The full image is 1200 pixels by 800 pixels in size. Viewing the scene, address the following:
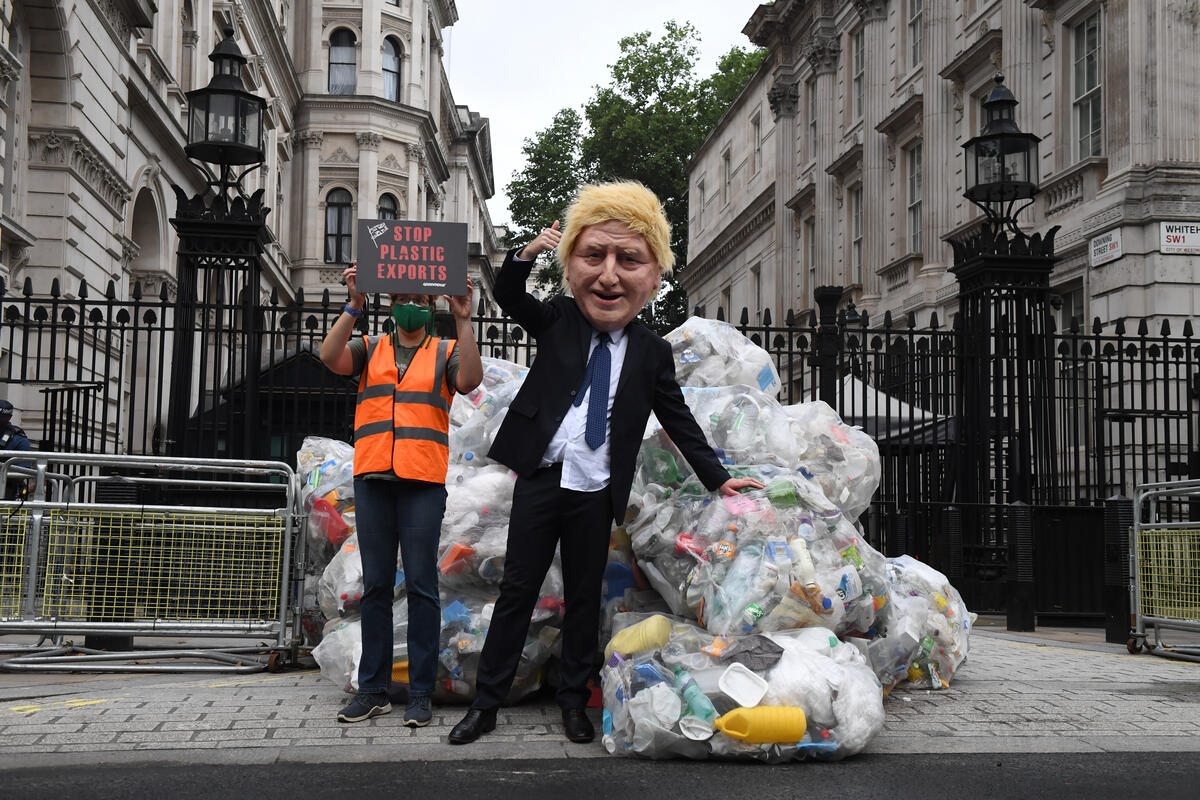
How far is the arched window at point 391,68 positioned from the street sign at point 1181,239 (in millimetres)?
33023

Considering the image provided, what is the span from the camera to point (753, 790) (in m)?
3.63

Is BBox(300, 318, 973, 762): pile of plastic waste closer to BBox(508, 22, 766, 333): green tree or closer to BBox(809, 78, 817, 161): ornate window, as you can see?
BBox(809, 78, 817, 161): ornate window

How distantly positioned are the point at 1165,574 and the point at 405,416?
4790 mm

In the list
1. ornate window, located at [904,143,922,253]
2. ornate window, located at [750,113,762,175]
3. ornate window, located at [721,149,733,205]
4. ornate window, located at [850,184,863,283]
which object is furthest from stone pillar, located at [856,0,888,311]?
ornate window, located at [721,149,733,205]

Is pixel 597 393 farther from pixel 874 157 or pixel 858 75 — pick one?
pixel 858 75

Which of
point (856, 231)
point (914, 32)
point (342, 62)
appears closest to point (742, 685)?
point (914, 32)

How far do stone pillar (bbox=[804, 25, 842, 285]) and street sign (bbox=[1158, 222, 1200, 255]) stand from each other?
1343cm

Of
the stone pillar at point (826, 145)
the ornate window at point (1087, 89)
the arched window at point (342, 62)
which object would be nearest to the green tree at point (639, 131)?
the arched window at point (342, 62)

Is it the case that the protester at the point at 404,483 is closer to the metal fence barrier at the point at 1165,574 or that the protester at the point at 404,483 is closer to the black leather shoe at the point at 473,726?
the black leather shoe at the point at 473,726

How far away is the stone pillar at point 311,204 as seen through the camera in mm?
40000

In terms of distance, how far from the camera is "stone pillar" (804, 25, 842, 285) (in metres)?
28.2

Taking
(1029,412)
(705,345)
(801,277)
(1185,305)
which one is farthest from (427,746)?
(801,277)

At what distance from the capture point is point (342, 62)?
41531mm

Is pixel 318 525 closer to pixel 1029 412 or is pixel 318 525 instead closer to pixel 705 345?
pixel 705 345
